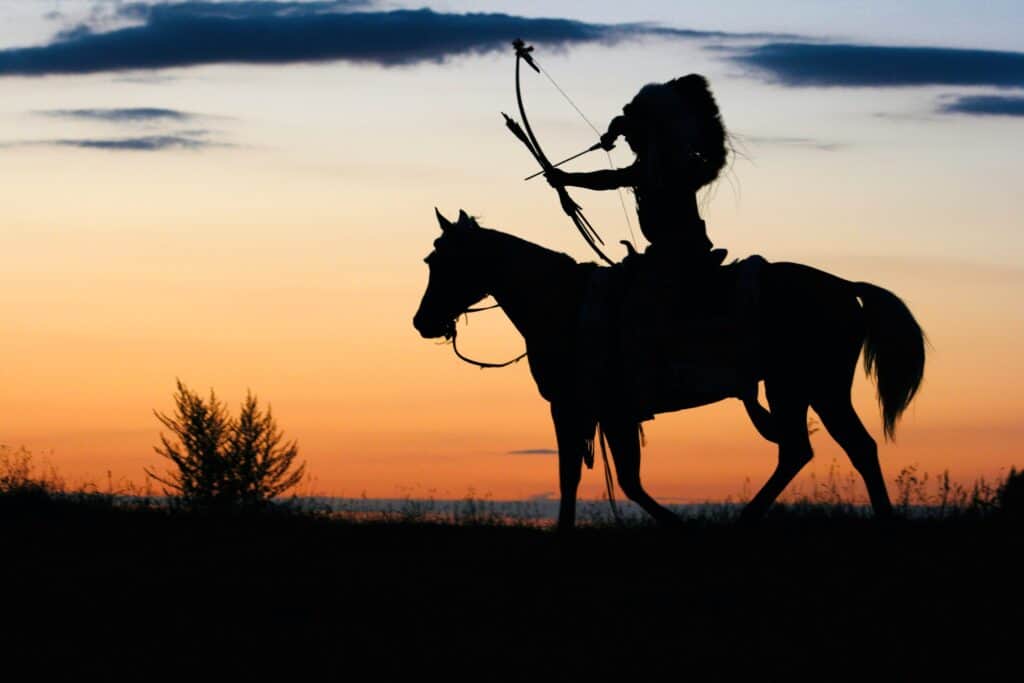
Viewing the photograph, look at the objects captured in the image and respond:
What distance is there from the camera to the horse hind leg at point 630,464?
12.2 metres

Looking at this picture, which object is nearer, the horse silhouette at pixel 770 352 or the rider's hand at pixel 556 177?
the horse silhouette at pixel 770 352

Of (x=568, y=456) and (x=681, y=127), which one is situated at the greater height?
(x=681, y=127)

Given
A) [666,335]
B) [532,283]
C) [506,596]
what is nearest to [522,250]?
[532,283]

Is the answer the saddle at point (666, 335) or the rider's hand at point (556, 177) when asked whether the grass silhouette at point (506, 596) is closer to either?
the saddle at point (666, 335)

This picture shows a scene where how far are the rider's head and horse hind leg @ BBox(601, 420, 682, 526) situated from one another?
2176mm

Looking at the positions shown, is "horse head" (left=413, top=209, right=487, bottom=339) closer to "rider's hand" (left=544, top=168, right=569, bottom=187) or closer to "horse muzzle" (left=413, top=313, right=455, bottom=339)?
"horse muzzle" (left=413, top=313, right=455, bottom=339)

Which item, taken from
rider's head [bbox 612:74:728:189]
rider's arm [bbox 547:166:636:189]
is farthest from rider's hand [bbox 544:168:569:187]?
rider's head [bbox 612:74:728:189]

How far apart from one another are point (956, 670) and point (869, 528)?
4.61 metres

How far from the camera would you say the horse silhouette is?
1231cm

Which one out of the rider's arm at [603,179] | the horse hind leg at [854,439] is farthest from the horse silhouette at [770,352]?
the rider's arm at [603,179]

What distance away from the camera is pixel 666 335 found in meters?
12.5

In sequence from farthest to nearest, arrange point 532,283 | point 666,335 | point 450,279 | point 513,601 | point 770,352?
point 450,279
point 532,283
point 666,335
point 770,352
point 513,601

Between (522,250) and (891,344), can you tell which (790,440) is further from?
(522,250)

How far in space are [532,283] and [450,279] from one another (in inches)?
32.5
